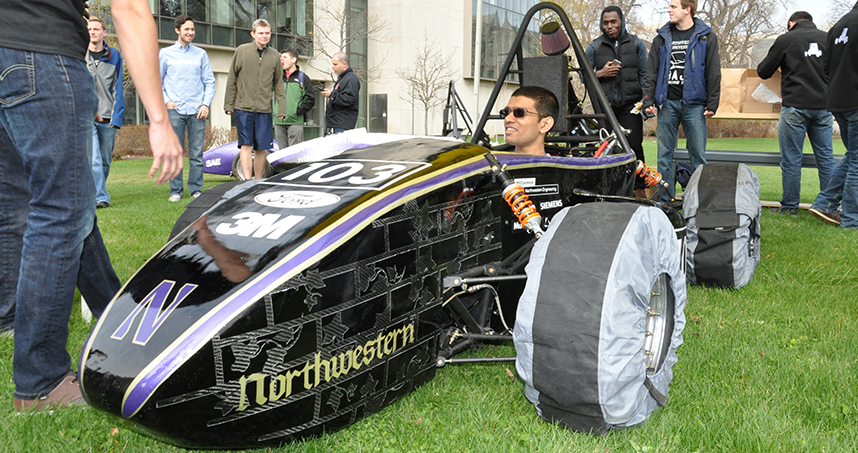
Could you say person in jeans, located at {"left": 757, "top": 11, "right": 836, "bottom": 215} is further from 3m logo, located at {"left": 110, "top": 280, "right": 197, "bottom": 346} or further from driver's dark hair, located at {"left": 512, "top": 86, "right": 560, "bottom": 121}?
3m logo, located at {"left": 110, "top": 280, "right": 197, "bottom": 346}

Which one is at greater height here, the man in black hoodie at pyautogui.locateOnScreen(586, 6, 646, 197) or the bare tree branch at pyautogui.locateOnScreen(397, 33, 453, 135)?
the bare tree branch at pyautogui.locateOnScreen(397, 33, 453, 135)

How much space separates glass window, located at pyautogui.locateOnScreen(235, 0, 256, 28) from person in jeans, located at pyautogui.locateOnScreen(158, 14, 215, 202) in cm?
1826

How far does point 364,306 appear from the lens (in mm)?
2131

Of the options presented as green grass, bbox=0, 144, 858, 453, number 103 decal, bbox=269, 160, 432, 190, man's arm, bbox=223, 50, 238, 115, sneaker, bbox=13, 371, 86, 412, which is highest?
man's arm, bbox=223, 50, 238, 115

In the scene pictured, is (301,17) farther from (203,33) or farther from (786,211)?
(786,211)

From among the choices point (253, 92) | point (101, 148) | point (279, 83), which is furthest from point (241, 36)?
point (101, 148)

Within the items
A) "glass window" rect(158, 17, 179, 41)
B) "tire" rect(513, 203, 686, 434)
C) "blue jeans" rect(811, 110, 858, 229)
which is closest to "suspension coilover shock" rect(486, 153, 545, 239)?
"tire" rect(513, 203, 686, 434)

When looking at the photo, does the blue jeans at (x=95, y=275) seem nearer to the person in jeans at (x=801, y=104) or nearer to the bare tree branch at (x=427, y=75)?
the person in jeans at (x=801, y=104)

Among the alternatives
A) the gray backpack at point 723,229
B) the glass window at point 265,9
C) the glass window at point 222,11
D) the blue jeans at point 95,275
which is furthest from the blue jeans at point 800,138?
the glass window at point 265,9

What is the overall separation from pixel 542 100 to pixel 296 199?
2262 mm

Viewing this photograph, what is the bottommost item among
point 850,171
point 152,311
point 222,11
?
point 152,311

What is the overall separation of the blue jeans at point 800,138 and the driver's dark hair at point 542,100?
4.59 m

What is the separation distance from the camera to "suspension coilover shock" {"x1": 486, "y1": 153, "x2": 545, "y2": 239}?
260 centimetres

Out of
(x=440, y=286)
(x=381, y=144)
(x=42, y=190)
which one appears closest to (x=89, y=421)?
(x=42, y=190)
